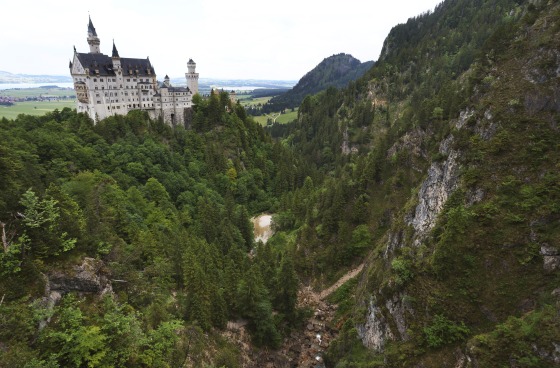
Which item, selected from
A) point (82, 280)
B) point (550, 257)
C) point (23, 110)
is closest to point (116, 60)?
point (23, 110)

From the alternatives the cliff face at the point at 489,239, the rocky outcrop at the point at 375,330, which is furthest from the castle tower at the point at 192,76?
the rocky outcrop at the point at 375,330

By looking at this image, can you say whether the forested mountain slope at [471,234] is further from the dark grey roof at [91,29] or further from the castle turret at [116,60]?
the dark grey roof at [91,29]

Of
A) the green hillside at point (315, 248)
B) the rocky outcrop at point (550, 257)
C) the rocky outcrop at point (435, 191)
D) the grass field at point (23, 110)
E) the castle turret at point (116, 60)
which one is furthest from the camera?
the grass field at point (23, 110)

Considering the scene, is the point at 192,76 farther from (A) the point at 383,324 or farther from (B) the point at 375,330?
(A) the point at 383,324

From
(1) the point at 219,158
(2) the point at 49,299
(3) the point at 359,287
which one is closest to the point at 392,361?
(3) the point at 359,287

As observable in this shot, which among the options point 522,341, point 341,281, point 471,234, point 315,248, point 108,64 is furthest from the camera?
point 108,64

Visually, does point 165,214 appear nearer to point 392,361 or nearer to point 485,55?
point 392,361
